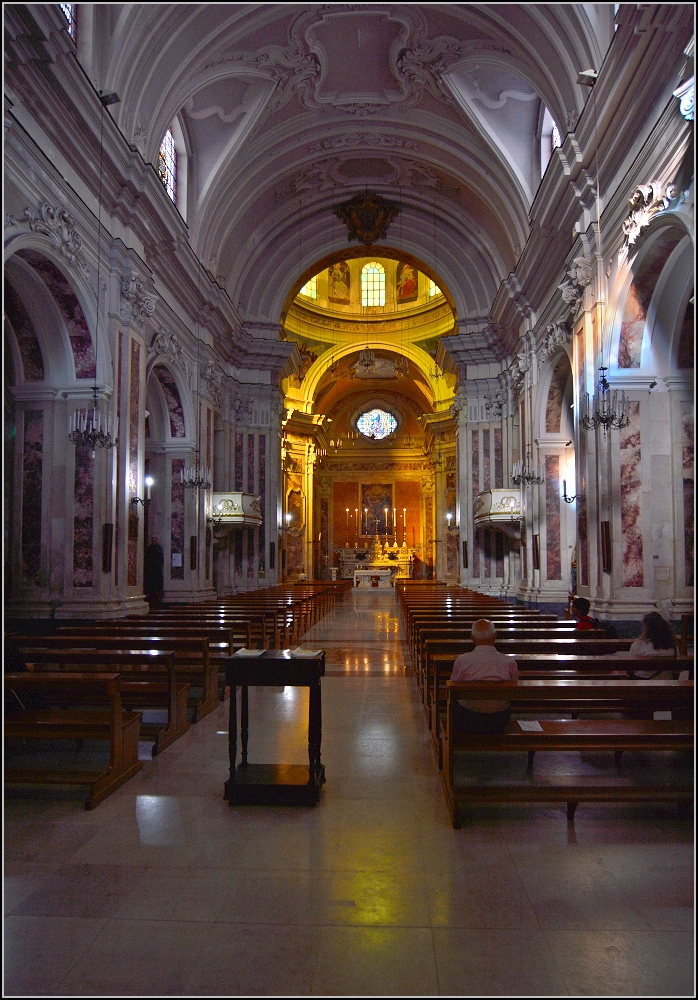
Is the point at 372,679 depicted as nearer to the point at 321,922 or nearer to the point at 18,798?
the point at 18,798

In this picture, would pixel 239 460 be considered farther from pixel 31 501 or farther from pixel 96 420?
pixel 96 420

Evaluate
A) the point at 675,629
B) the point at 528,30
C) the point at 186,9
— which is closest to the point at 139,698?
the point at 675,629

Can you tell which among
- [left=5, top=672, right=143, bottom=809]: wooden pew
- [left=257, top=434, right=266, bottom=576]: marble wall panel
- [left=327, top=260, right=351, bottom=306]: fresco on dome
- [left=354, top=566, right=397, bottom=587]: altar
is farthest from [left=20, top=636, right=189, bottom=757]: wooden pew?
[left=327, top=260, right=351, bottom=306]: fresco on dome

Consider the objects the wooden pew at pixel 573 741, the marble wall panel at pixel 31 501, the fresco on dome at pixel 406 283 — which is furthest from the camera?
the fresco on dome at pixel 406 283

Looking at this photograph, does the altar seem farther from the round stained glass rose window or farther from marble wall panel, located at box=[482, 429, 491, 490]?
marble wall panel, located at box=[482, 429, 491, 490]

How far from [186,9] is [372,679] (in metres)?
10.5

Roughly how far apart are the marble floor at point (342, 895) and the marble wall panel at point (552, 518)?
10.5 metres

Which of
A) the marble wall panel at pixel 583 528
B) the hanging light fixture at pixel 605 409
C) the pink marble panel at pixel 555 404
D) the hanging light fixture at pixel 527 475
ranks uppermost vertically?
the pink marble panel at pixel 555 404

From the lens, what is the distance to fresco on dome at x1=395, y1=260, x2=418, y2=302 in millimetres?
31938

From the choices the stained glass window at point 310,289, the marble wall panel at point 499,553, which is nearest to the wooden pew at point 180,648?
the marble wall panel at point 499,553

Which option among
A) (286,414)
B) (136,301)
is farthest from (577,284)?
(286,414)

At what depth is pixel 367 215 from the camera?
21.4 metres

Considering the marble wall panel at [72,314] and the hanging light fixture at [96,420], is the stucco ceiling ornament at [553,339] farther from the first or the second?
the marble wall panel at [72,314]

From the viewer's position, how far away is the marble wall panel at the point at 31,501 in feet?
35.4
